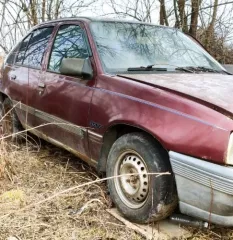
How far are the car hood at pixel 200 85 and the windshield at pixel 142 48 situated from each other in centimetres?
27

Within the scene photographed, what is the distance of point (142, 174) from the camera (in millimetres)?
2650

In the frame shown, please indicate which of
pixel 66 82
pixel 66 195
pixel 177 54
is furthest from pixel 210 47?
pixel 66 195

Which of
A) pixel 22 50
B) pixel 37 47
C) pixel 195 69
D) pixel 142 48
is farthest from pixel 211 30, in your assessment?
pixel 142 48

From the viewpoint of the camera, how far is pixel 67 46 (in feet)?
12.4

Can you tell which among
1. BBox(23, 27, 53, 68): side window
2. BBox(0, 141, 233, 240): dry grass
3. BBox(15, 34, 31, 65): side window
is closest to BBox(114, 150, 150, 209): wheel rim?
BBox(0, 141, 233, 240): dry grass

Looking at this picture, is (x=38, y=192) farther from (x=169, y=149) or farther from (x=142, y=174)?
(x=169, y=149)

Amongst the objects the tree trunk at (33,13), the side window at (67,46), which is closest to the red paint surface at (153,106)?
the side window at (67,46)

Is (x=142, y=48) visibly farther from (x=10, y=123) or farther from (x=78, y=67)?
(x=10, y=123)

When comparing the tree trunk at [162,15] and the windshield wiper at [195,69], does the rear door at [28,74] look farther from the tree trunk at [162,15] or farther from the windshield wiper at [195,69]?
the tree trunk at [162,15]

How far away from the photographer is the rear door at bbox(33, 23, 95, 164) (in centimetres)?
329

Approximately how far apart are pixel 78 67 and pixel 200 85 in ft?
3.56

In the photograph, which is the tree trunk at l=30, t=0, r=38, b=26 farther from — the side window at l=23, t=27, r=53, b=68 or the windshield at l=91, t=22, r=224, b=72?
the windshield at l=91, t=22, r=224, b=72

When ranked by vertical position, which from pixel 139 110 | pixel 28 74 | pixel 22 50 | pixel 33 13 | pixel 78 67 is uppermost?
pixel 33 13

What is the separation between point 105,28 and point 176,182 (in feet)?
6.12
